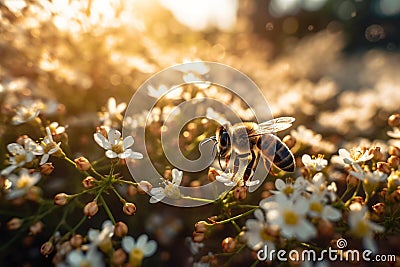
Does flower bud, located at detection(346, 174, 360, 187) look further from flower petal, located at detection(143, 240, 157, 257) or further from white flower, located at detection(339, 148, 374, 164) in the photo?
flower petal, located at detection(143, 240, 157, 257)

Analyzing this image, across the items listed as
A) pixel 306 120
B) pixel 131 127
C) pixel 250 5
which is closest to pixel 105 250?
pixel 131 127

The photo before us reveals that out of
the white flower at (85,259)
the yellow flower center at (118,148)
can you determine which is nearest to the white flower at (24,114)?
the yellow flower center at (118,148)

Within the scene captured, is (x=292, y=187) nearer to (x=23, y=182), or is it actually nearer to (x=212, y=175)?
(x=212, y=175)

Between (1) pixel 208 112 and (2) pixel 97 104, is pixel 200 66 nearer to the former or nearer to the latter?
(1) pixel 208 112

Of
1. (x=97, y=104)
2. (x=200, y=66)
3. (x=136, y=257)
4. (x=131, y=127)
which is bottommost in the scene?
(x=136, y=257)

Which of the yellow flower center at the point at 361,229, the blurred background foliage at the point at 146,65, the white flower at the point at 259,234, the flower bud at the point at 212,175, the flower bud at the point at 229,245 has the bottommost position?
the flower bud at the point at 229,245

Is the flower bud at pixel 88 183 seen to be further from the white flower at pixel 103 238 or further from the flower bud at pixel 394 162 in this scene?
the flower bud at pixel 394 162

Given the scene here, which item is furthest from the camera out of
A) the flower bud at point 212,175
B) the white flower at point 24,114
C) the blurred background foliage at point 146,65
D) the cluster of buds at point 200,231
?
the blurred background foliage at point 146,65
